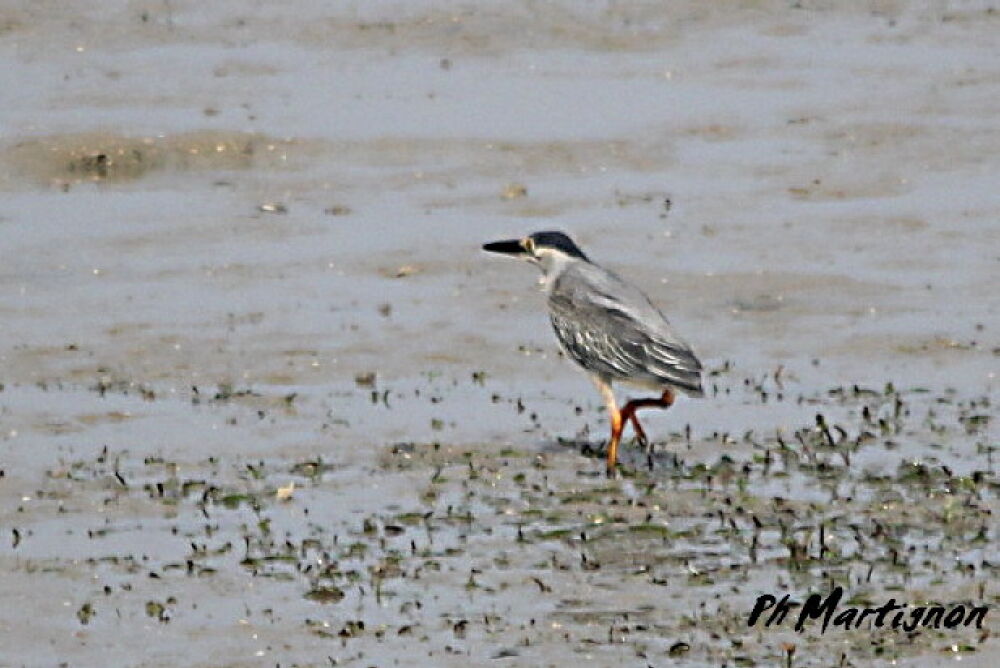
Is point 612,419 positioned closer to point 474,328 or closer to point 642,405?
point 642,405

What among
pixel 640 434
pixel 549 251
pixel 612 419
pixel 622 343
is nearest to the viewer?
pixel 612 419

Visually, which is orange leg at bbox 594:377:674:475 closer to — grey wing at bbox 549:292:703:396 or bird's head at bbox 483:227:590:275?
grey wing at bbox 549:292:703:396

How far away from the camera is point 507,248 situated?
44.5 feet

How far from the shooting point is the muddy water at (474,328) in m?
10.1

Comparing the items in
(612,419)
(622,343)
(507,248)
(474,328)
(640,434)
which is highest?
(507,248)

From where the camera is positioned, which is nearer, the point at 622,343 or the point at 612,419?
the point at 612,419

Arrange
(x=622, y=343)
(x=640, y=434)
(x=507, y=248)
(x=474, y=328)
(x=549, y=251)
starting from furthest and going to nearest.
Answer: (x=474, y=328), (x=507, y=248), (x=549, y=251), (x=640, y=434), (x=622, y=343)

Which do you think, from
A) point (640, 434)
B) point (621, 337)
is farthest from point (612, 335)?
point (640, 434)

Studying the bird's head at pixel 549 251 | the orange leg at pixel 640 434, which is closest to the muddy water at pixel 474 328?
the orange leg at pixel 640 434

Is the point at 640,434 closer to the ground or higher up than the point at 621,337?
closer to the ground

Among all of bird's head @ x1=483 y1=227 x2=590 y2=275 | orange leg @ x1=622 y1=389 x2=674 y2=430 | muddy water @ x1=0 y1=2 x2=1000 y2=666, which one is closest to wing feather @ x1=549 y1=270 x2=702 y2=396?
orange leg @ x1=622 y1=389 x2=674 y2=430

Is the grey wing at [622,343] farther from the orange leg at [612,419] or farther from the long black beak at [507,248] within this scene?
the long black beak at [507,248]

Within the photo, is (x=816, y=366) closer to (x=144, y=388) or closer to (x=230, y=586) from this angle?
(x=144, y=388)

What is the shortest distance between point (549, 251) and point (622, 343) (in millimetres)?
981
